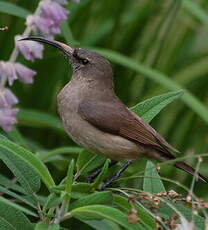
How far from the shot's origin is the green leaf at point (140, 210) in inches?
87.0

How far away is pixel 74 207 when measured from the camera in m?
2.21

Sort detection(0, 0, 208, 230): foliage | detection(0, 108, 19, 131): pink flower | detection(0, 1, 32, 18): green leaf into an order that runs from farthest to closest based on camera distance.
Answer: detection(0, 0, 208, 230): foliage < detection(0, 1, 32, 18): green leaf < detection(0, 108, 19, 131): pink flower

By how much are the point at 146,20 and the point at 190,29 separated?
525 mm

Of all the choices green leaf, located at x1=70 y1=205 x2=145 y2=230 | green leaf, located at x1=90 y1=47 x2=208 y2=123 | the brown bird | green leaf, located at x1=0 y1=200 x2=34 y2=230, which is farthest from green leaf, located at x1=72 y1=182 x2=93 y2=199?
green leaf, located at x1=90 y1=47 x2=208 y2=123

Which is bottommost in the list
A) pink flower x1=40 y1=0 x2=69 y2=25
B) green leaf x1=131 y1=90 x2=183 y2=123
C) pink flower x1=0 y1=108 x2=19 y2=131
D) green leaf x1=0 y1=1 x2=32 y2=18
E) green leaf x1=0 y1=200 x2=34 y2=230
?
green leaf x1=0 y1=200 x2=34 y2=230

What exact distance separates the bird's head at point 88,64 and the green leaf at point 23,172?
865 millimetres

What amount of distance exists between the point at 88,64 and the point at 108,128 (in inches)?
16.4

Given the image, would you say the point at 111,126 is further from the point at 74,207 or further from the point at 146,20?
the point at 146,20

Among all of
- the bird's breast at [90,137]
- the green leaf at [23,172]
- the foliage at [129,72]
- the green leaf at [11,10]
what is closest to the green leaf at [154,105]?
the bird's breast at [90,137]

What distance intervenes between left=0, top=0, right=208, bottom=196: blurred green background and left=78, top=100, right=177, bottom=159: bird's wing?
1508mm

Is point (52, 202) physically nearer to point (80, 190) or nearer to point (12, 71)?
point (80, 190)

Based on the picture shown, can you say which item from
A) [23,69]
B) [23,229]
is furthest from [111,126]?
[23,229]

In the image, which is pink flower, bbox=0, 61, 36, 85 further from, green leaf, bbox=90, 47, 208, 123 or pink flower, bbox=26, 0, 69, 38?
green leaf, bbox=90, 47, 208, 123

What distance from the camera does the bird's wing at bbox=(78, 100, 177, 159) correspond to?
9.31 ft
